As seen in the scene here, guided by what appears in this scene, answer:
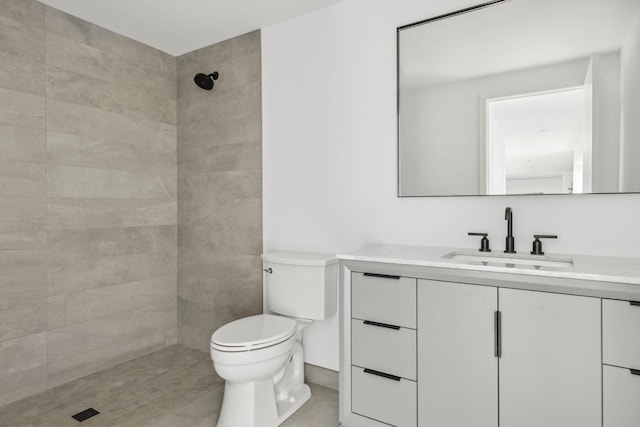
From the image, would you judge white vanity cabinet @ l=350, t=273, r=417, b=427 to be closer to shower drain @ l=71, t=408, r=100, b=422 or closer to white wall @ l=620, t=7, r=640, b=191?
white wall @ l=620, t=7, r=640, b=191

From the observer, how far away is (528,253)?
1.77 meters

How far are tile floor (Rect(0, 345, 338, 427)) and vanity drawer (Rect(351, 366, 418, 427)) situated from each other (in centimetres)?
29

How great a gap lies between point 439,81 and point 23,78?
2.36 m

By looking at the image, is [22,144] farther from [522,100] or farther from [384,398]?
[522,100]

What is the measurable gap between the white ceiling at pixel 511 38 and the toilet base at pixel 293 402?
1.83 metres

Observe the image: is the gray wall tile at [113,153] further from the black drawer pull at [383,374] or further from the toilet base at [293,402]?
the black drawer pull at [383,374]

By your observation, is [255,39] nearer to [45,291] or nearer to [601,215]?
[45,291]

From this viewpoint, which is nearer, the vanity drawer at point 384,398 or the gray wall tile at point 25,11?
the vanity drawer at point 384,398

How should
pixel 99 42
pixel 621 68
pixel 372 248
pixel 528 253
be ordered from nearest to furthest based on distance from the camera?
pixel 621 68 → pixel 528 253 → pixel 372 248 → pixel 99 42

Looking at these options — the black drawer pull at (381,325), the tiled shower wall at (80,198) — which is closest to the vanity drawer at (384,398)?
the black drawer pull at (381,325)

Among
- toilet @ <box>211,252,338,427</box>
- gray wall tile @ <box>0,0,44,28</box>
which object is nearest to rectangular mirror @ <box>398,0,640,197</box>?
toilet @ <box>211,252,338,427</box>

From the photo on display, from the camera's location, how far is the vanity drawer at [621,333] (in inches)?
48.3

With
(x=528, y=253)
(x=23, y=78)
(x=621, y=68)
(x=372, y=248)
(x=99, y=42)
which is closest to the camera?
(x=621, y=68)

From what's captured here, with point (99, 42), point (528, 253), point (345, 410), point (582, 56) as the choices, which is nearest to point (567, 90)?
point (582, 56)
